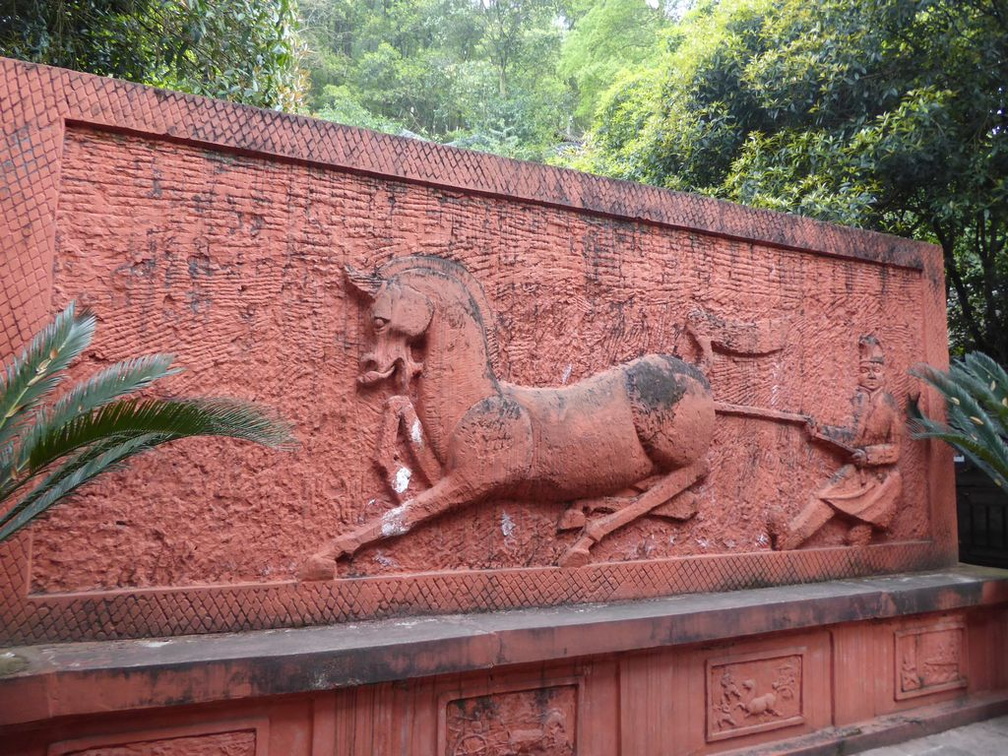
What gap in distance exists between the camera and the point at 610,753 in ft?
12.2

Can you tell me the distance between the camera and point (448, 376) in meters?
3.77

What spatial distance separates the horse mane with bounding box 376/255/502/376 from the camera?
3732mm

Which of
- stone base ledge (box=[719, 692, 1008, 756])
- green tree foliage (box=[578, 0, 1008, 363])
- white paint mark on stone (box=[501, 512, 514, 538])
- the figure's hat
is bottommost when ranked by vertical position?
stone base ledge (box=[719, 692, 1008, 756])

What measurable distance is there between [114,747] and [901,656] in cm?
444

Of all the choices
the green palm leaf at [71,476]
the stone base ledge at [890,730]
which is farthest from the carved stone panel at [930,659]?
the green palm leaf at [71,476]

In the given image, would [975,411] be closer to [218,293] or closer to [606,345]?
[606,345]

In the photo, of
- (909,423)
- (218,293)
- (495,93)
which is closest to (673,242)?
(909,423)

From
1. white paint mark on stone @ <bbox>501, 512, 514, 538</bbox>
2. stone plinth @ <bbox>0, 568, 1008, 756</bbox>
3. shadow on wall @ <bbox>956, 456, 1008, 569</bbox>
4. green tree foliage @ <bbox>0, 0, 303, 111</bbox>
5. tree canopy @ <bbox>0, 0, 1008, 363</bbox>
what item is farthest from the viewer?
shadow on wall @ <bbox>956, 456, 1008, 569</bbox>

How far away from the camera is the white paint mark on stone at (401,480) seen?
3616mm

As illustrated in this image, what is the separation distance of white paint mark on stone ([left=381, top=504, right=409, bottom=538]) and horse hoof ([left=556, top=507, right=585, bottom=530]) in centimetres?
89

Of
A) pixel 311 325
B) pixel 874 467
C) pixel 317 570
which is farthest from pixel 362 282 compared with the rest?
pixel 874 467

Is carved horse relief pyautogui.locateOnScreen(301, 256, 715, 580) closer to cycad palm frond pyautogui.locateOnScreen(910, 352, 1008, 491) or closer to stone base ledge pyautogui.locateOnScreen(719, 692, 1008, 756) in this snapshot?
stone base ledge pyautogui.locateOnScreen(719, 692, 1008, 756)

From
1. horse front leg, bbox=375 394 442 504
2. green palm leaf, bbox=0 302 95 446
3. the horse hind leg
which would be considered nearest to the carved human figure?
the horse hind leg

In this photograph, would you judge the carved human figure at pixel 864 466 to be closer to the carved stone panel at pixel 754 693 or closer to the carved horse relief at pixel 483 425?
the carved stone panel at pixel 754 693
